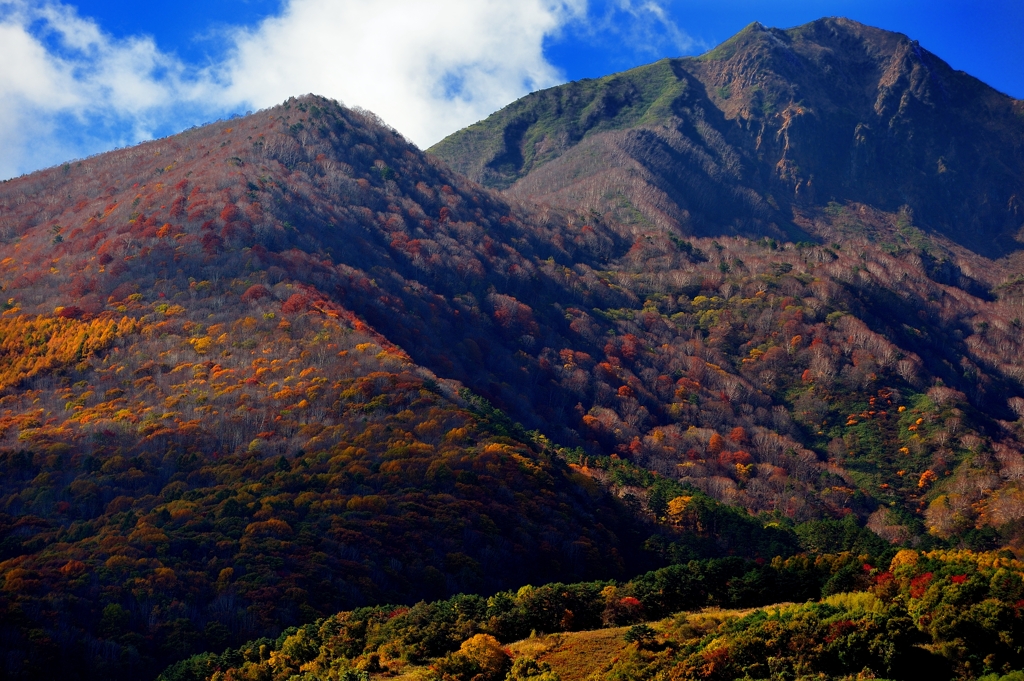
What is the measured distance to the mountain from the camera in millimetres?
57906

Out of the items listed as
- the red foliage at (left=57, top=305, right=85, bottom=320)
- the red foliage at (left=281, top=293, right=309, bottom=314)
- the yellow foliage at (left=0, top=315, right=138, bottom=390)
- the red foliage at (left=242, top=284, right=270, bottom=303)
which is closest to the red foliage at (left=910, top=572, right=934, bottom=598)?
the red foliage at (left=281, top=293, right=309, bottom=314)

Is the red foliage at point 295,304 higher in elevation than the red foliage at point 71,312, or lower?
lower

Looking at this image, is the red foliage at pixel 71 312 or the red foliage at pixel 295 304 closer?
the red foliage at pixel 71 312

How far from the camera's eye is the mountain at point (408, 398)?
190ft

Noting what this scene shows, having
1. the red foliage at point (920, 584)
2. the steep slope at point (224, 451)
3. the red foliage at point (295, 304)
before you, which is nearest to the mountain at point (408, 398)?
the steep slope at point (224, 451)

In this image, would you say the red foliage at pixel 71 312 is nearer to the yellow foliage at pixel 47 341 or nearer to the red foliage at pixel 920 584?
the yellow foliage at pixel 47 341

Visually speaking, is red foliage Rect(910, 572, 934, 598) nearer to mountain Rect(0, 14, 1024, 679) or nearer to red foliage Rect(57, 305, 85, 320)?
mountain Rect(0, 14, 1024, 679)

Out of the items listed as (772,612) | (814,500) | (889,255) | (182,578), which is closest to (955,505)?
(814,500)

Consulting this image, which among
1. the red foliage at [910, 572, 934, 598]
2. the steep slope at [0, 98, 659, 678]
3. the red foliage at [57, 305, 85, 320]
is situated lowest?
the red foliage at [910, 572, 934, 598]

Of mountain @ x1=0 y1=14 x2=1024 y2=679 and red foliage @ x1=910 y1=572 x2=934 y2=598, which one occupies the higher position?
mountain @ x1=0 y1=14 x2=1024 y2=679

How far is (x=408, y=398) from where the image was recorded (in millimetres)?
81000

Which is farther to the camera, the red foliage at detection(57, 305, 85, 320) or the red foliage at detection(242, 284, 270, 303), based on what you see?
the red foliage at detection(242, 284, 270, 303)

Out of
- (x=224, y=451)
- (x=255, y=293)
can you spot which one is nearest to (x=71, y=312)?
(x=255, y=293)

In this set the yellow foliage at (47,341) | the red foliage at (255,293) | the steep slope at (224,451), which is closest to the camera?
the steep slope at (224,451)
